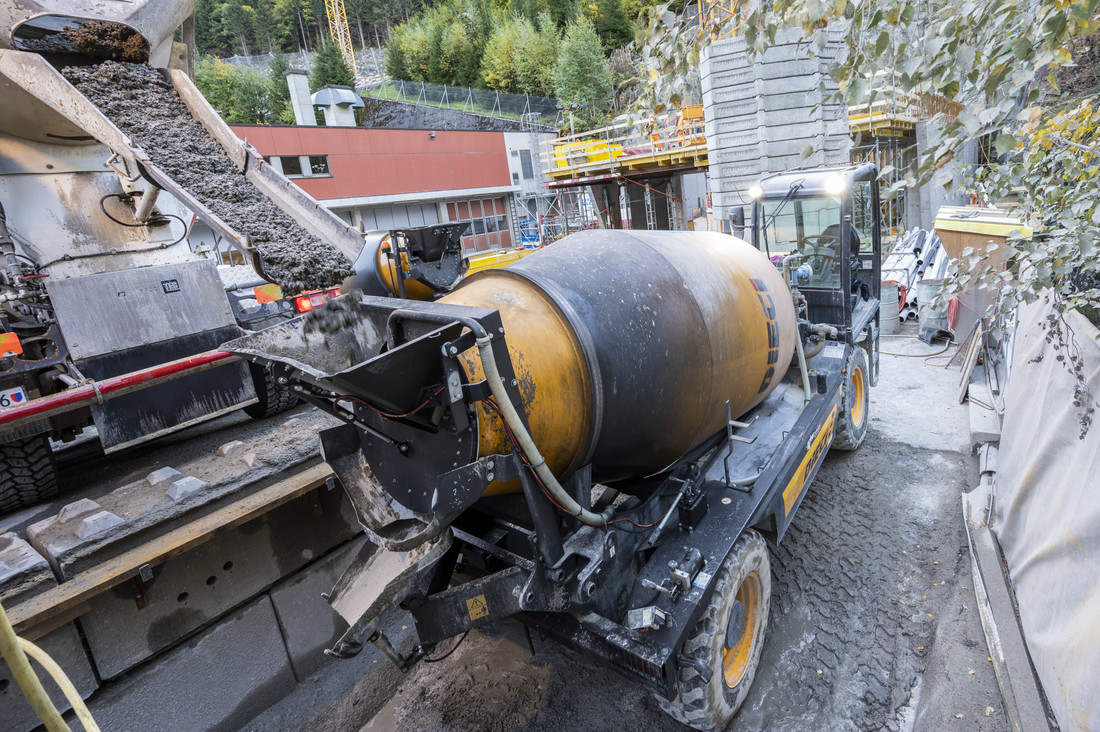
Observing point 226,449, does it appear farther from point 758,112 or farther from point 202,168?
point 758,112

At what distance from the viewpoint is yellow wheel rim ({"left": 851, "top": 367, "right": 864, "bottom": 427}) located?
5674mm

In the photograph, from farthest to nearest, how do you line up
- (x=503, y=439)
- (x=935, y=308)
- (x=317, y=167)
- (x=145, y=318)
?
(x=317, y=167)
(x=145, y=318)
(x=935, y=308)
(x=503, y=439)

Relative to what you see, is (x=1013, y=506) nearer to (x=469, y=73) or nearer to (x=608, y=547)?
(x=608, y=547)

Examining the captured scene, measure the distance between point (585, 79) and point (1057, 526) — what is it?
34.0m

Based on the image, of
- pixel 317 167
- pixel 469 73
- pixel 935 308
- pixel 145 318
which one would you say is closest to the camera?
pixel 935 308

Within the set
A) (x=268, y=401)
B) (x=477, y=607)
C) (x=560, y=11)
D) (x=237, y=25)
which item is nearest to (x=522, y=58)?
(x=560, y=11)

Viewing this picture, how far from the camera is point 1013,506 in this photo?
12.3 feet

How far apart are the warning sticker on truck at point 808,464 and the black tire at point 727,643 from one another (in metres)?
0.51

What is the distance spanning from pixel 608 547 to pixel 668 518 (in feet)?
1.63

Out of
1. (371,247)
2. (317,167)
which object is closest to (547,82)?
(317,167)

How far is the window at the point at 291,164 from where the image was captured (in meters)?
21.2

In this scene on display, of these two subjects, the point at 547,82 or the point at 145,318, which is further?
the point at 547,82

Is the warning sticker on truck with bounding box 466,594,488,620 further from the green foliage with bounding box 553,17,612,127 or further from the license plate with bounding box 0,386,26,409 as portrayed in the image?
the green foliage with bounding box 553,17,612,127

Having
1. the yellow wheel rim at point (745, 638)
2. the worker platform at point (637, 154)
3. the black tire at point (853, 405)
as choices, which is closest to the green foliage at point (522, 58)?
the worker platform at point (637, 154)
